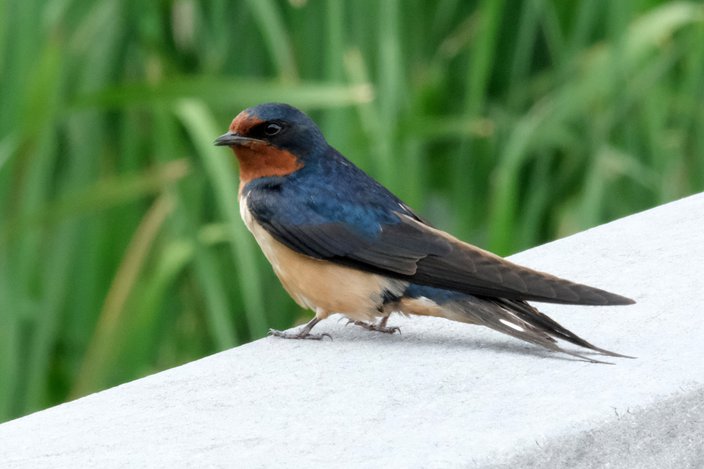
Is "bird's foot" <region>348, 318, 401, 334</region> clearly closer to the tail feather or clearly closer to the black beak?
the tail feather

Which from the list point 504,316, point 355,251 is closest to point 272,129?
point 355,251

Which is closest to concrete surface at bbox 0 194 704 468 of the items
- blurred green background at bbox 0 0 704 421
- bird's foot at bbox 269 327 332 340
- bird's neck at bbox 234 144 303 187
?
bird's foot at bbox 269 327 332 340

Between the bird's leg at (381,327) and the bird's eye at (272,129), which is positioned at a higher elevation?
the bird's eye at (272,129)

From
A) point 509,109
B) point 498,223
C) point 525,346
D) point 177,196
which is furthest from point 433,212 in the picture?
point 525,346

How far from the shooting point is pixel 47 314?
2629 millimetres

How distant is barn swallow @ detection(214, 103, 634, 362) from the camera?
1.85m

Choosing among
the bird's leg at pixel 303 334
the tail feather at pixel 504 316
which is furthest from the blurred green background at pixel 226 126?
the tail feather at pixel 504 316

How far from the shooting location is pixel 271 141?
7.30 ft

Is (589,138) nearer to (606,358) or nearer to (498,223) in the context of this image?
(498,223)

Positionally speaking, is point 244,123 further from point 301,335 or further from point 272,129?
point 301,335

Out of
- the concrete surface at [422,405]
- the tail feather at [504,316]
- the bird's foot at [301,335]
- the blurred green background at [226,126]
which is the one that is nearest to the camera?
the concrete surface at [422,405]

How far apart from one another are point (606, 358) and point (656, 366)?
0.31ft

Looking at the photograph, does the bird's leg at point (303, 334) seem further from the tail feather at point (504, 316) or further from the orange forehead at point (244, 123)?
the orange forehead at point (244, 123)

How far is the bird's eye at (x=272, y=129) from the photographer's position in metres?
2.23
